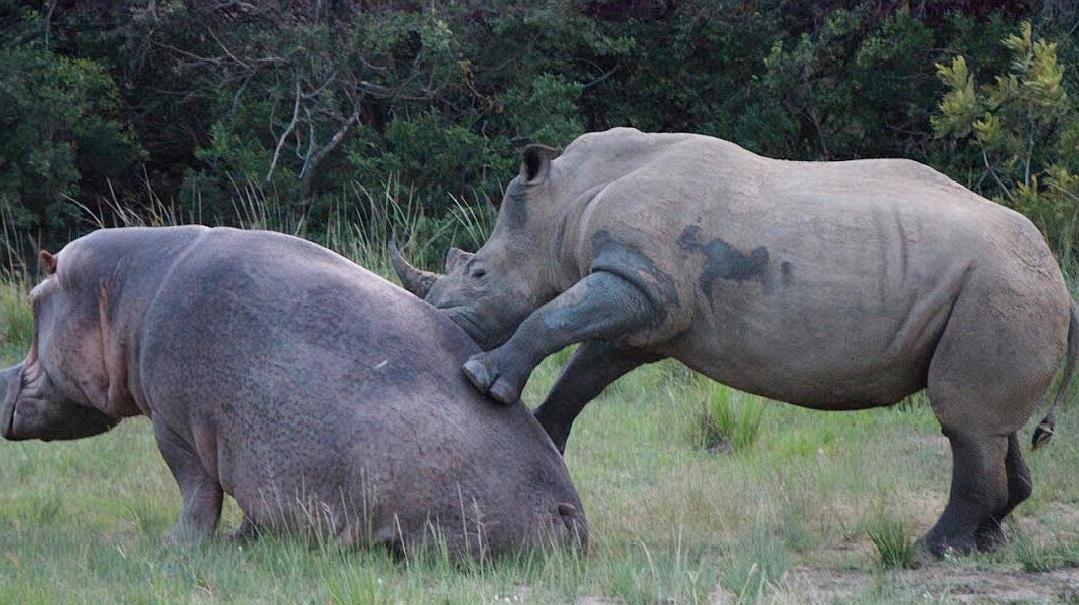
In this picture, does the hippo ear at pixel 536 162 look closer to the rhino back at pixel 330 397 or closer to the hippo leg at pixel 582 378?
the hippo leg at pixel 582 378

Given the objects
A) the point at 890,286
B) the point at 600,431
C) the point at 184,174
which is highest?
the point at 890,286

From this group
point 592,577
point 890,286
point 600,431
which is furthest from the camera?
point 600,431

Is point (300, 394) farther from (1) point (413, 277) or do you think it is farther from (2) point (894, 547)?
(2) point (894, 547)

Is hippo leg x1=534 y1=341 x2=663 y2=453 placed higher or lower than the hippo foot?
lower

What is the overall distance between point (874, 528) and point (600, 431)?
3.10 metres

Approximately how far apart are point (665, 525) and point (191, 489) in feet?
6.44

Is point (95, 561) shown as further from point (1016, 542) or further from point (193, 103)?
point (193, 103)

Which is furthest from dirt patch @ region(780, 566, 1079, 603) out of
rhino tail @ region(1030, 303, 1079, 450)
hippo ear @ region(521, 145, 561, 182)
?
hippo ear @ region(521, 145, 561, 182)

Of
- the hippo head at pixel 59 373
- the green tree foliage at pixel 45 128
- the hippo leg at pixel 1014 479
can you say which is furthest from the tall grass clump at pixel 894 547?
the green tree foliage at pixel 45 128

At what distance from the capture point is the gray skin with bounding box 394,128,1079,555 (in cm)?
601

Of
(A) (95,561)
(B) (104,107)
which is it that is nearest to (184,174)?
(B) (104,107)

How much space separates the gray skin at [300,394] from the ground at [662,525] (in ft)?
0.53

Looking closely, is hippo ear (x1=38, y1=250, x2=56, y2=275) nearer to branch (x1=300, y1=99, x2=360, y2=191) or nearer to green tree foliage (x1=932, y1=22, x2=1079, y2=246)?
green tree foliage (x1=932, y1=22, x2=1079, y2=246)

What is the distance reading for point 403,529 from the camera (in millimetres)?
5680
